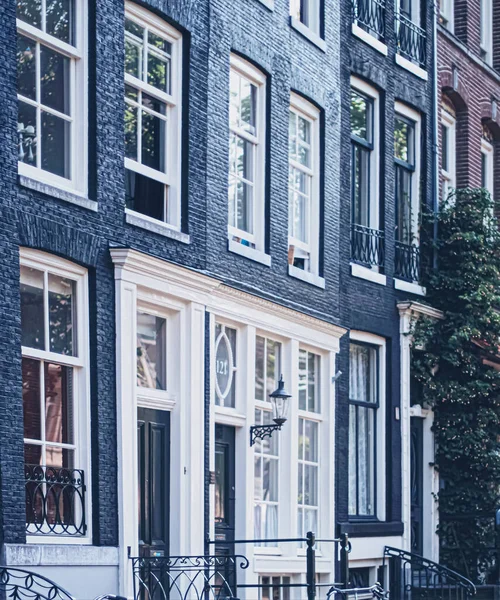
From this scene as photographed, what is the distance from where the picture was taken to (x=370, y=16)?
22188mm

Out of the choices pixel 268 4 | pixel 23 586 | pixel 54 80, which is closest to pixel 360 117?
pixel 268 4

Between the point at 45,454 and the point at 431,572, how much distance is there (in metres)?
9.37

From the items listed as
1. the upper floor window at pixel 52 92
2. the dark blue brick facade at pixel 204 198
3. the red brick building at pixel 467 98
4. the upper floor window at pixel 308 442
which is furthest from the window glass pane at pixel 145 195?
the red brick building at pixel 467 98

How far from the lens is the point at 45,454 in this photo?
1408 cm

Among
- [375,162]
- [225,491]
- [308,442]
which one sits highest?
[375,162]

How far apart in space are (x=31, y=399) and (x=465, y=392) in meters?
9.85

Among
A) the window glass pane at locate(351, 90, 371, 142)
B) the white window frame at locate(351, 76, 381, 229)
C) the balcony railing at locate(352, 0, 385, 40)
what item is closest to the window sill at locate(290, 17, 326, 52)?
the balcony railing at locate(352, 0, 385, 40)

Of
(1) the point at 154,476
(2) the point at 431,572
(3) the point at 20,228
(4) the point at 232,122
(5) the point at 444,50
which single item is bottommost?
(2) the point at 431,572

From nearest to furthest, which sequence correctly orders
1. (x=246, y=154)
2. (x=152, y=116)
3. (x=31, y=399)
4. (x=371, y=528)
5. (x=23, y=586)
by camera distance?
(x=23, y=586)
(x=31, y=399)
(x=152, y=116)
(x=246, y=154)
(x=371, y=528)

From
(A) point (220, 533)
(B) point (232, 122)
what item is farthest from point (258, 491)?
(B) point (232, 122)

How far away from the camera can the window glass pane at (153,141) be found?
1631 centimetres

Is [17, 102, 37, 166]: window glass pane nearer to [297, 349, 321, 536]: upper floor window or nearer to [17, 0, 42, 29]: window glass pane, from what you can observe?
[17, 0, 42, 29]: window glass pane

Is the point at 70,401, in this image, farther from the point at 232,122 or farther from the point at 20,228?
the point at 232,122

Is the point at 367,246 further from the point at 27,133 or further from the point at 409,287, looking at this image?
the point at 27,133
